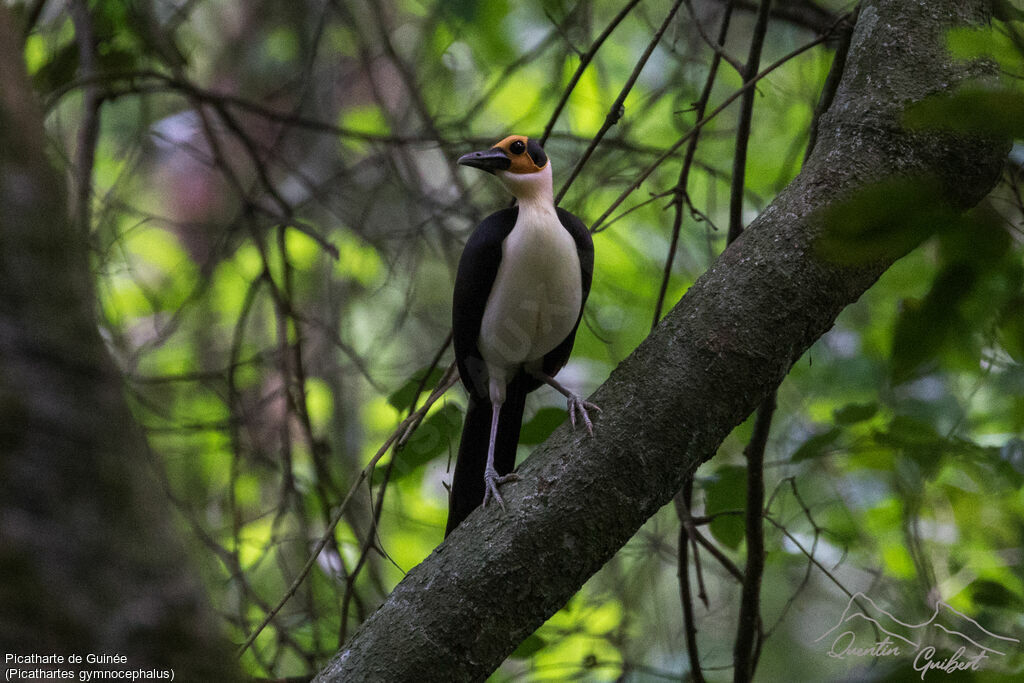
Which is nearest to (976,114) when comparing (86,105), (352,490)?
(352,490)

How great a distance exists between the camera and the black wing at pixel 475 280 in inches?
98.9

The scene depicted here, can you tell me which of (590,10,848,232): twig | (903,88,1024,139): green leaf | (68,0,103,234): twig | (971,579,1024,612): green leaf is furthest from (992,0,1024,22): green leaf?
(68,0,103,234): twig

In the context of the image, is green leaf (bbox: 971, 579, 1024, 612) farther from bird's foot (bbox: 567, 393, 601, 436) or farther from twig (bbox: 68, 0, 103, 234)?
twig (bbox: 68, 0, 103, 234)

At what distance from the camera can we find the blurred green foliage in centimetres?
206

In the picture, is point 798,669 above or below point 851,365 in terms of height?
below

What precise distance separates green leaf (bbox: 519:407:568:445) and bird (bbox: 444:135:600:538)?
0.12 m

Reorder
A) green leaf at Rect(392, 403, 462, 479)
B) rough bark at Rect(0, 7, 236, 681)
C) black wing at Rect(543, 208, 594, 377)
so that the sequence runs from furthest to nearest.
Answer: black wing at Rect(543, 208, 594, 377)
green leaf at Rect(392, 403, 462, 479)
rough bark at Rect(0, 7, 236, 681)

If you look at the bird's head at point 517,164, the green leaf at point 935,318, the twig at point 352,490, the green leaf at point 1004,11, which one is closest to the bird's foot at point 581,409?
the twig at point 352,490

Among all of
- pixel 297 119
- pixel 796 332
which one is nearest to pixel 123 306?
pixel 297 119

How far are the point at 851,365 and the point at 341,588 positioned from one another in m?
Answer: 2.26

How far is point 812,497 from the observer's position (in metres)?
3.85

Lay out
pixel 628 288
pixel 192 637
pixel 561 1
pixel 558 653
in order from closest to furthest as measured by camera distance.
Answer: pixel 192 637, pixel 561 1, pixel 558 653, pixel 628 288

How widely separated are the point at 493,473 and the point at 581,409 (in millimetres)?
481

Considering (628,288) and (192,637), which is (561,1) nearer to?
(628,288)
